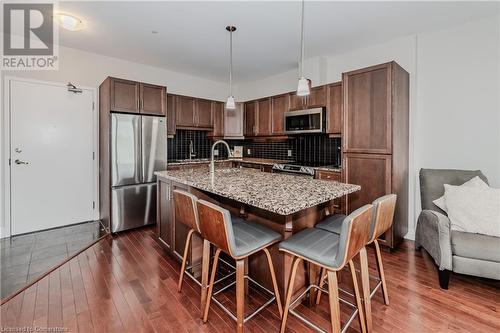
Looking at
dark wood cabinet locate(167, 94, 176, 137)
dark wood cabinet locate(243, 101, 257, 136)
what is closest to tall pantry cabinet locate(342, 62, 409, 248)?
dark wood cabinet locate(243, 101, 257, 136)

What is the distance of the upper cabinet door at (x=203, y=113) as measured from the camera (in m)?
4.76

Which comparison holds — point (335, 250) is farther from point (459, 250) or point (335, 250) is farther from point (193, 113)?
point (193, 113)

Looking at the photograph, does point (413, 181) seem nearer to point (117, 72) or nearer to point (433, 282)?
point (433, 282)

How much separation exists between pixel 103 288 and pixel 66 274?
52cm

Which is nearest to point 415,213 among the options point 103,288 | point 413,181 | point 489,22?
point 413,181

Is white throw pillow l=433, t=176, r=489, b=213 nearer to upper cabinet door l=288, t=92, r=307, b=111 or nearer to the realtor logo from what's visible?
upper cabinet door l=288, t=92, r=307, b=111

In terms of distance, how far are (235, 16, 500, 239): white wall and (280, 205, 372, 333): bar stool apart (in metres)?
2.28

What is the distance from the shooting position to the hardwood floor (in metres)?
1.69

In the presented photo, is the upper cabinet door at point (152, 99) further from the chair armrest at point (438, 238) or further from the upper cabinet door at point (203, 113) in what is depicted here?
the chair armrest at point (438, 238)

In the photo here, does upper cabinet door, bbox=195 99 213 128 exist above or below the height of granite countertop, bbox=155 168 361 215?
above

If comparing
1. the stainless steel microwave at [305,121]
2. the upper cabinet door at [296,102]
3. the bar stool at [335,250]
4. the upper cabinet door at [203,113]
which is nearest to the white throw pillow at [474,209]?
the bar stool at [335,250]

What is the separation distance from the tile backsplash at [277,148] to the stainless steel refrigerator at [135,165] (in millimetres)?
935

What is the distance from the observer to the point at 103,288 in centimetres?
212

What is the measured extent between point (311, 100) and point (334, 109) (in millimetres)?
485
